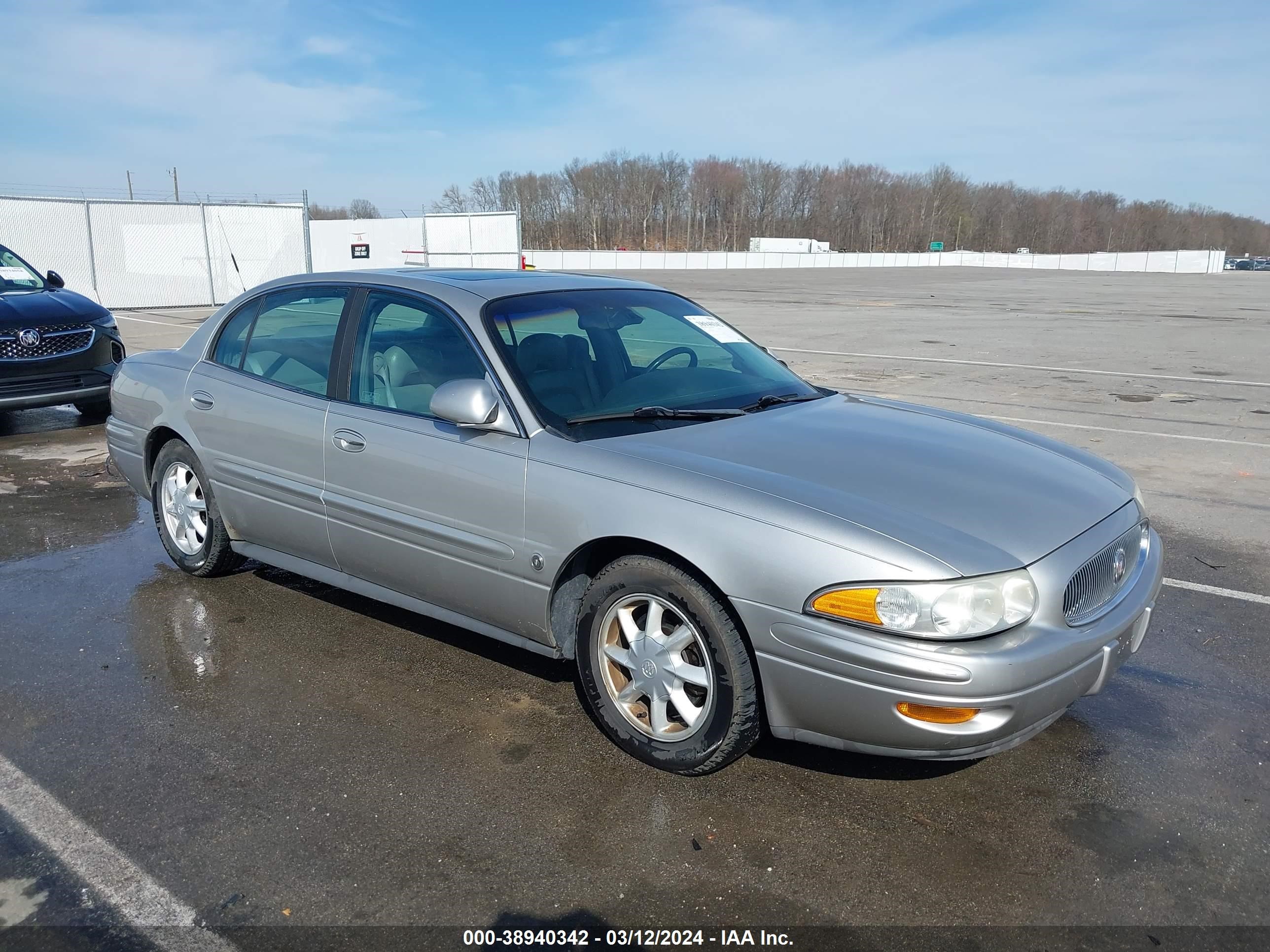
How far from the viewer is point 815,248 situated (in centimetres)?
9569

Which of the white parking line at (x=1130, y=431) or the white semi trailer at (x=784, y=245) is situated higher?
the white semi trailer at (x=784, y=245)

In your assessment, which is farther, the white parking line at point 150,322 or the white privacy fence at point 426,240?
the white privacy fence at point 426,240

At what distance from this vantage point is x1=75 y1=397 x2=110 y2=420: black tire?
9773 mm

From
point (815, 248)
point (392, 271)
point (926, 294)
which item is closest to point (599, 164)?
point (815, 248)

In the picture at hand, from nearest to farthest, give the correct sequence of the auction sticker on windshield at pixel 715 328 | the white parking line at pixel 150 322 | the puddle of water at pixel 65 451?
the auction sticker on windshield at pixel 715 328 → the puddle of water at pixel 65 451 → the white parking line at pixel 150 322

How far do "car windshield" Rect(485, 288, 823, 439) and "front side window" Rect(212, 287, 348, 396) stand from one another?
865mm

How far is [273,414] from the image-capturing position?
4262mm

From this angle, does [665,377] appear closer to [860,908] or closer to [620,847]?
[620,847]

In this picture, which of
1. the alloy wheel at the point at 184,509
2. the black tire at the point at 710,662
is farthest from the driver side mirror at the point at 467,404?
the alloy wheel at the point at 184,509

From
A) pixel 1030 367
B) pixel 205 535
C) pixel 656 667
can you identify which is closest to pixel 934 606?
pixel 656 667

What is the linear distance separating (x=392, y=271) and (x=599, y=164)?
109 metres

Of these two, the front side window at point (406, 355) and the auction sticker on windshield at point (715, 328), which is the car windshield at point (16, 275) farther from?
the auction sticker on windshield at point (715, 328)

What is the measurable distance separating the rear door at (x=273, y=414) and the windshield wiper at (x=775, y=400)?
5.68 feet

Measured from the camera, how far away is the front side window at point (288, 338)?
422 cm
